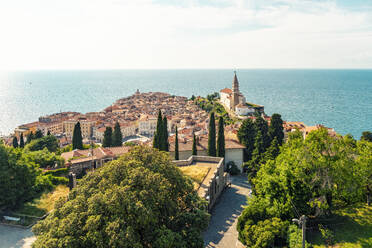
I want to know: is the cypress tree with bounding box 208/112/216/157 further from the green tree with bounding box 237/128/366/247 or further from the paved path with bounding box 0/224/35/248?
the paved path with bounding box 0/224/35/248

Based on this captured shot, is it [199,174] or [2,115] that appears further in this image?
Answer: [2,115]

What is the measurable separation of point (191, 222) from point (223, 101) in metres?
97.3

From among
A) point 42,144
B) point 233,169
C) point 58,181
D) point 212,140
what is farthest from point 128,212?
point 42,144

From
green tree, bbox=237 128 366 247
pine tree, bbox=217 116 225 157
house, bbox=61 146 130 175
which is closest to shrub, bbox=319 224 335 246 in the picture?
green tree, bbox=237 128 366 247

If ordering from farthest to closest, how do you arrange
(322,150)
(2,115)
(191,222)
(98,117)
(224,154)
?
(2,115), (98,117), (224,154), (322,150), (191,222)

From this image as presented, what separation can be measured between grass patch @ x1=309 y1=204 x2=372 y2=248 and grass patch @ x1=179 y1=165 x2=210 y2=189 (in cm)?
1077

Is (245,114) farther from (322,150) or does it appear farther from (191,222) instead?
(191,222)

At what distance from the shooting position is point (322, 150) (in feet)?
Answer: 62.3

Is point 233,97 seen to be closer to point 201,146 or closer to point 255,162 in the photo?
point 201,146

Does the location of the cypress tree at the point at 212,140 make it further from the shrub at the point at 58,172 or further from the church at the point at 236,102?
the church at the point at 236,102

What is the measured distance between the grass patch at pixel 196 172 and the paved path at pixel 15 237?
42.9 feet

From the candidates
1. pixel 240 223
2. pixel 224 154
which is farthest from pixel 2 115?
pixel 240 223

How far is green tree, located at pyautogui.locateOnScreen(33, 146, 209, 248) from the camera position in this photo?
476 inches

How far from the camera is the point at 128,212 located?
12703 millimetres
